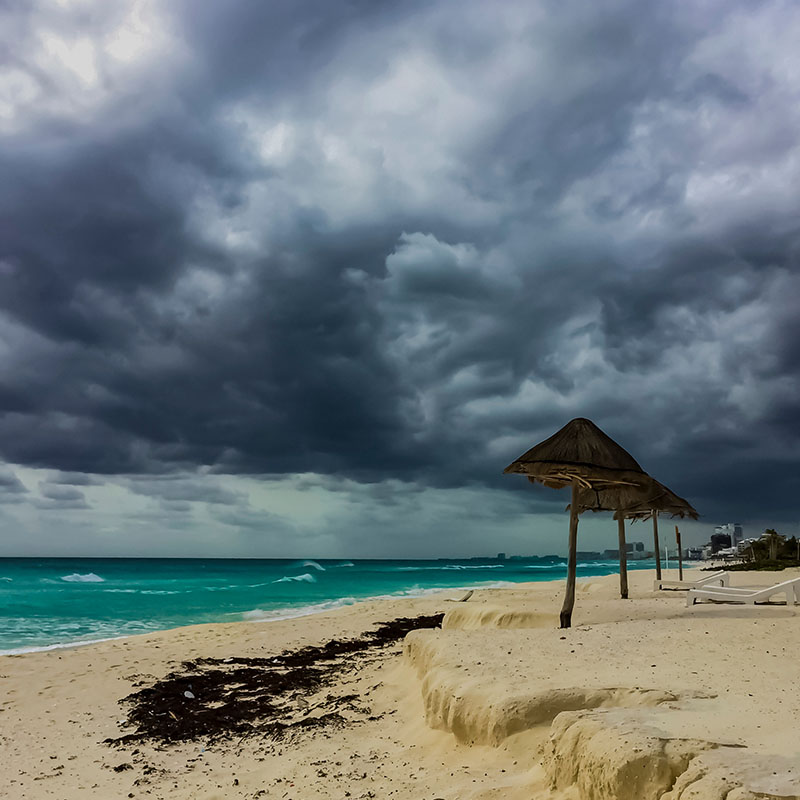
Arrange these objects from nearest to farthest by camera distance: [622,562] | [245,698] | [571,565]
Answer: [245,698]
[571,565]
[622,562]

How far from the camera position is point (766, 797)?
2633mm

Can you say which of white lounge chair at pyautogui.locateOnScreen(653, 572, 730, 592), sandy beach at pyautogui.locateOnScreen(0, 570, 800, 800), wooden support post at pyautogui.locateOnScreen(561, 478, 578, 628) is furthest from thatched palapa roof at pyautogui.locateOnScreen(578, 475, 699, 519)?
sandy beach at pyautogui.locateOnScreen(0, 570, 800, 800)

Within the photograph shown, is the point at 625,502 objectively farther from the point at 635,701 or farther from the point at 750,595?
the point at 635,701

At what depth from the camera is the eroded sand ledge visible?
10.3 ft

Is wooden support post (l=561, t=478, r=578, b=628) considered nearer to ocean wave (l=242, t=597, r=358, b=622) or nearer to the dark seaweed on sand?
the dark seaweed on sand

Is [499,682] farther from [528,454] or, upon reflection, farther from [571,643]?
[528,454]

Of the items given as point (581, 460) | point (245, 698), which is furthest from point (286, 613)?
point (581, 460)

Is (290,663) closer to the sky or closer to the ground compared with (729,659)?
closer to the ground

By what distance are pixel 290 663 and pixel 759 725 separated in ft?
28.5

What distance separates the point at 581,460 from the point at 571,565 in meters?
1.75

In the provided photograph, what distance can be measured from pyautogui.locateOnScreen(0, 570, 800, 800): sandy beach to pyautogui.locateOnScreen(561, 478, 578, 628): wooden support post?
0.98 m

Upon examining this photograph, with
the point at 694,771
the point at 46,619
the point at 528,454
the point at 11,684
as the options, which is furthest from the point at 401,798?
the point at 46,619

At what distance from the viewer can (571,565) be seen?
9.77m

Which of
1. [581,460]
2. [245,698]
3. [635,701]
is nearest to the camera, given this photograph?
[635,701]
